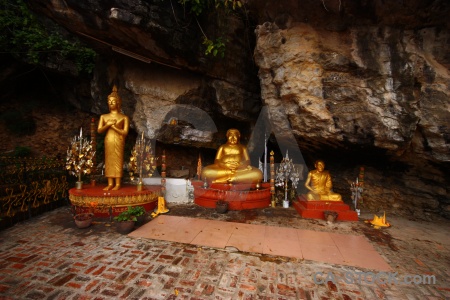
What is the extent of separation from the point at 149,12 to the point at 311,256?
7.16m

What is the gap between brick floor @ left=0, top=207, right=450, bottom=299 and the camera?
2.89m

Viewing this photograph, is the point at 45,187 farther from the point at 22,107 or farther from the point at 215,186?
the point at 22,107

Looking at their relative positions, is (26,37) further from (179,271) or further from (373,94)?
(373,94)

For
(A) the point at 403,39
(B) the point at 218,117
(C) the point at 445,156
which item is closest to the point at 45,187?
(B) the point at 218,117

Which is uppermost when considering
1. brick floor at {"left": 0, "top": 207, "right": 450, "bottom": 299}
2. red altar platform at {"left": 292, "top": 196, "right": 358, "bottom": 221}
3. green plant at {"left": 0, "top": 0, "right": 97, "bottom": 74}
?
green plant at {"left": 0, "top": 0, "right": 97, "bottom": 74}

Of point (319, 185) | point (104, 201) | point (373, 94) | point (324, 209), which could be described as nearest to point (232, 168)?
point (319, 185)

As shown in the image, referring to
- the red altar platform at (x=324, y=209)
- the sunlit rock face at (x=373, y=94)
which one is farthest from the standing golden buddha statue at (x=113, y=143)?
the red altar platform at (x=324, y=209)

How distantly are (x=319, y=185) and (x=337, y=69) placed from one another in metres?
3.36

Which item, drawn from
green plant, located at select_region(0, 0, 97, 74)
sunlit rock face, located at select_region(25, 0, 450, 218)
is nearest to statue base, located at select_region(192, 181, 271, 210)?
sunlit rock face, located at select_region(25, 0, 450, 218)

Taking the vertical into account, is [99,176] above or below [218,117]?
below

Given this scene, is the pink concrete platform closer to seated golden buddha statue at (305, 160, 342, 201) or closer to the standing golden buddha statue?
seated golden buddha statue at (305, 160, 342, 201)

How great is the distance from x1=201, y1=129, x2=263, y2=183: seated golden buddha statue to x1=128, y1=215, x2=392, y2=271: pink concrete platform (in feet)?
7.52

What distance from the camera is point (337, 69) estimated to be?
5840 millimetres

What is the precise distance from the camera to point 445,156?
218 inches
